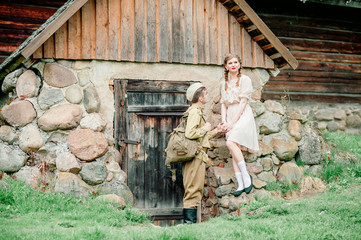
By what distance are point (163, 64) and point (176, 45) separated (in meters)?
0.37

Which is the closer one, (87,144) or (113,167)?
(87,144)

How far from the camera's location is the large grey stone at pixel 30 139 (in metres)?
5.52

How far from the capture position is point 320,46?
10344 millimetres

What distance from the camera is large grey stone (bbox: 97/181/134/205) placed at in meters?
5.56

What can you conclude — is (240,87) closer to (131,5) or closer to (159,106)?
(159,106)

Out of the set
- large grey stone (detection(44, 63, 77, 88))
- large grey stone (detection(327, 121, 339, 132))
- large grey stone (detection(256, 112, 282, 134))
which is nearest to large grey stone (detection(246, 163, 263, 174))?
large grey stone (detection(256, 112, 282, 134))

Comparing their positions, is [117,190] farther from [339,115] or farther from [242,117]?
[339,115]

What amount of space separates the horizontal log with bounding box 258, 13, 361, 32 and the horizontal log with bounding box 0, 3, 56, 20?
504cm

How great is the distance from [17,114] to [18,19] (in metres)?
3.40

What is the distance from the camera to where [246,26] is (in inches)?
266

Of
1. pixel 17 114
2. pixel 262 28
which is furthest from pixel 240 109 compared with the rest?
pixel 17 114

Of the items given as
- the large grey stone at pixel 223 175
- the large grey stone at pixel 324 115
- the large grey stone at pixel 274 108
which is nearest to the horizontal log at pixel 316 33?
the large grey stone at pixel 324 115

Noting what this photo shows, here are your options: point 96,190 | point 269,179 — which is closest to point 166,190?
point 96,190

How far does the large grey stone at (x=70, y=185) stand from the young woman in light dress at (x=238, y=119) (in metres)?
2.17
